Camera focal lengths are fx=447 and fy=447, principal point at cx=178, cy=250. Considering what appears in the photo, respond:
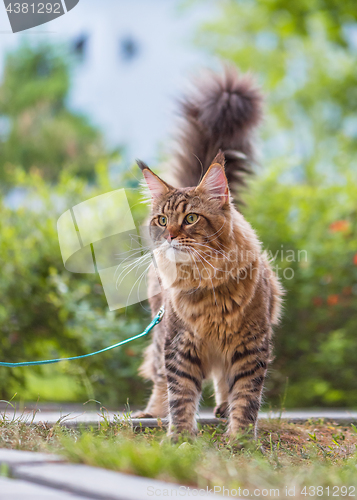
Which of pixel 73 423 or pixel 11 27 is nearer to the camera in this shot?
pixel 73 423

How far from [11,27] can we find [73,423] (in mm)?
2343

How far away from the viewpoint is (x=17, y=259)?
382 centimetres

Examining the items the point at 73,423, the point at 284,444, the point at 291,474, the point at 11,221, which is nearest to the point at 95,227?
the point at 11,221

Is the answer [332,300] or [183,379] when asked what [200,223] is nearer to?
[183,379]

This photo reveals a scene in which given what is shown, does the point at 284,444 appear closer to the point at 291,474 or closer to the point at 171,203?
the point at 291,474

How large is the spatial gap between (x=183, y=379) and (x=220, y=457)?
59cm

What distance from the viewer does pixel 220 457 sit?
1673mm

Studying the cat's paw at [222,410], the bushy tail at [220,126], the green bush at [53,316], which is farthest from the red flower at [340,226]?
the cat's paw at [222,410]

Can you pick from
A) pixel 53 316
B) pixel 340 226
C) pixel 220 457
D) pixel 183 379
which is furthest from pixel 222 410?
pixel 340 226

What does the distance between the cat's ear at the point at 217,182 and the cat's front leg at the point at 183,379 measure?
27.9 inches

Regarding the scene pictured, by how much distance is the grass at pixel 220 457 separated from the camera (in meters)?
1.22

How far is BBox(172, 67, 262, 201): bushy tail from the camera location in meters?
2.91

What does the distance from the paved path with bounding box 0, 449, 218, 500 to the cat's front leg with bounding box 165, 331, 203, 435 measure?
0.88 meters

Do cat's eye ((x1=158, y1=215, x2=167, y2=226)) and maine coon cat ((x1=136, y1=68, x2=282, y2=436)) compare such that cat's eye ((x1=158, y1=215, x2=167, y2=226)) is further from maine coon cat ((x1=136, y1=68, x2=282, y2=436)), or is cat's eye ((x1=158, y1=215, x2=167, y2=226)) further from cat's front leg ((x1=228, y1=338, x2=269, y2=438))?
cat's front leg ((x1=228, y1=338, x2=269, y2=438))
